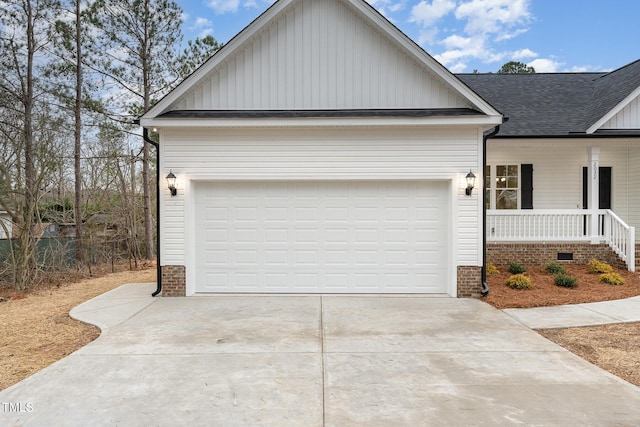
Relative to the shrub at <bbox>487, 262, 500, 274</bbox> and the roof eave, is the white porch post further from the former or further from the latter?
the roof eave

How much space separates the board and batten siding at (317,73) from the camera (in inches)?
324

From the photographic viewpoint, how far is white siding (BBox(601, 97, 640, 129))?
10.8m

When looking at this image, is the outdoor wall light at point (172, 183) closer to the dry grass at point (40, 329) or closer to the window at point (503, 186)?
the dry grass at point (40, 329)

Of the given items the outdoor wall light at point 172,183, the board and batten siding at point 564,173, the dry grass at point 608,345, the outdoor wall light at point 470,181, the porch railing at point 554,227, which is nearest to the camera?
the dry grass at point 608,345

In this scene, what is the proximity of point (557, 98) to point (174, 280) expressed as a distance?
41.5 feet

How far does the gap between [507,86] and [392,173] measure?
8.15m

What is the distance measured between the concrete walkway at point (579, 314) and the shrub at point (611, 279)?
4.54 ft

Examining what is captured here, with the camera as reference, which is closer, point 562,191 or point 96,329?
point 96,329

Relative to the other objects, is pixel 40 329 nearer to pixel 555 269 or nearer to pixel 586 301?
pixel 586 301

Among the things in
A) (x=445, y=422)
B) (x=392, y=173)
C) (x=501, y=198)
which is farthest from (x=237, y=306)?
(x=501, y=198)

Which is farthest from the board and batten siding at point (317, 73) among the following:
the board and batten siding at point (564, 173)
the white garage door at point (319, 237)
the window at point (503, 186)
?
the board and batten siding at point (564, 173)

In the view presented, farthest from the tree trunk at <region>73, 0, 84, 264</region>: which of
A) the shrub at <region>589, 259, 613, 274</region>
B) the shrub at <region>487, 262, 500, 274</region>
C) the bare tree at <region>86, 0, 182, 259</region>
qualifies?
the shrub at <region>589, 259, 613, 274</region>

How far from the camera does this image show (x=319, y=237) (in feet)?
27.7

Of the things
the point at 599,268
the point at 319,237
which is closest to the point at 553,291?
the point at 599,268
